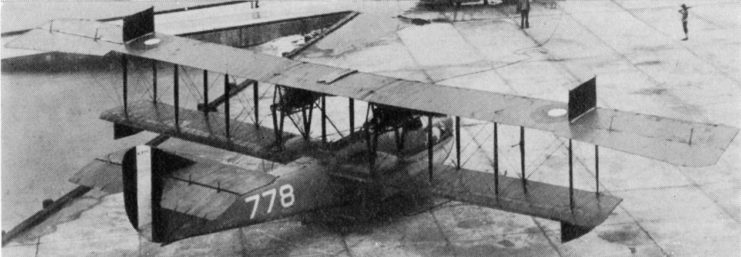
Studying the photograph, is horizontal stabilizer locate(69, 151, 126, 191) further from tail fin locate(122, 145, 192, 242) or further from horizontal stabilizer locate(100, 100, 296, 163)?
horizontal stabilizer locate(100, 100, 296, 163)

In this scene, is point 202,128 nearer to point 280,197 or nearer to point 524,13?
point 280,197

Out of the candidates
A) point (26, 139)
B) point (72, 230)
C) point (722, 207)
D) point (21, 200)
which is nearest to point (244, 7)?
point (26, 139)

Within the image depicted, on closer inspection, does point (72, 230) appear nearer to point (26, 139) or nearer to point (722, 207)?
point (26, 139)

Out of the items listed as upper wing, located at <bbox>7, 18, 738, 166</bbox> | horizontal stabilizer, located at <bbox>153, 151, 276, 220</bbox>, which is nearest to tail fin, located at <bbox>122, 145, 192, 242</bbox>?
horizontal stabilizer, located at <bbox>153, 151, 276, 220</bbox>

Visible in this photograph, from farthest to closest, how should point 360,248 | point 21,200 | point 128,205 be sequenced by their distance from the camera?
point 21,200 < point 360,248 < point 128,205

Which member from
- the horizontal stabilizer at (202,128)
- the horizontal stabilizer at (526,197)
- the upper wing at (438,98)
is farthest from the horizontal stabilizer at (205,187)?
the horizontal stabilizer at (526,197)

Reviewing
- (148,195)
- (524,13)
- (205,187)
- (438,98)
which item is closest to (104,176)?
(148,195)

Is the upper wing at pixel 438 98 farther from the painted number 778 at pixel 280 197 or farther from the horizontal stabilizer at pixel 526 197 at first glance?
the painted number 778 at pixel 280 197
